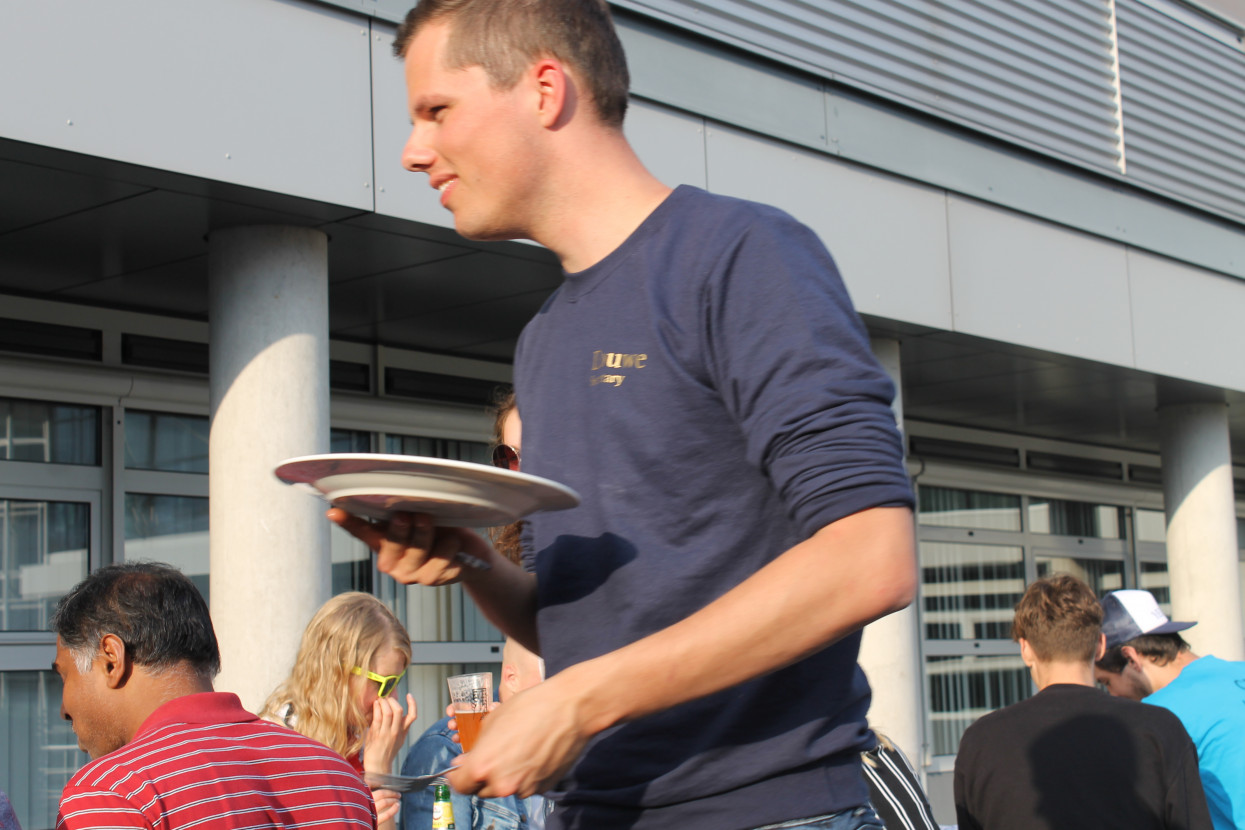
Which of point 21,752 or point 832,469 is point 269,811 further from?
point 21,752

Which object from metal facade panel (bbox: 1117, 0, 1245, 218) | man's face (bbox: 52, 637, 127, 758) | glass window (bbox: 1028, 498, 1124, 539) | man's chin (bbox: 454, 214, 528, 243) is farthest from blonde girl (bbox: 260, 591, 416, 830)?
glass window (bbox: 1028, 498, 1124, 539)

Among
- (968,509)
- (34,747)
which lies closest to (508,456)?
(34,747)

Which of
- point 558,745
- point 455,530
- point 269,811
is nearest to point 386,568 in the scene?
point 455,530

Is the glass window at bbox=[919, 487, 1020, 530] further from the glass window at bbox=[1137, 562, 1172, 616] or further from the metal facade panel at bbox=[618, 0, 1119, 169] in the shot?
the metal facade panel at bbox=[618, 0, 1119, 169]

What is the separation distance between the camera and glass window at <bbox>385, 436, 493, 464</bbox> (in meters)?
8.80

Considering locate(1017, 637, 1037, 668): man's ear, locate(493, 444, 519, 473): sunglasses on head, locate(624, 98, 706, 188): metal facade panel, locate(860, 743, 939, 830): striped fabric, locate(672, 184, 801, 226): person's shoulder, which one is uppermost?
locate(624, 98, 706, 188): metal facade panel

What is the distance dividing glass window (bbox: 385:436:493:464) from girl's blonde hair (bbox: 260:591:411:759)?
12.0 ft

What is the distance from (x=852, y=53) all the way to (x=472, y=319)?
8.91 feet

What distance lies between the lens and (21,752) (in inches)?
275

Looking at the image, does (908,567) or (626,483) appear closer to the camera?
(908,567)

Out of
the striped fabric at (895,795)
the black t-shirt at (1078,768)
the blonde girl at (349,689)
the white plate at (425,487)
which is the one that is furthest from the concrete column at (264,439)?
the white plate at (425,487)

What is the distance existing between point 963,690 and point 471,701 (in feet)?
29.9

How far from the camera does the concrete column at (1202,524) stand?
10719 mm

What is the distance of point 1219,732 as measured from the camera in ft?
15.9
